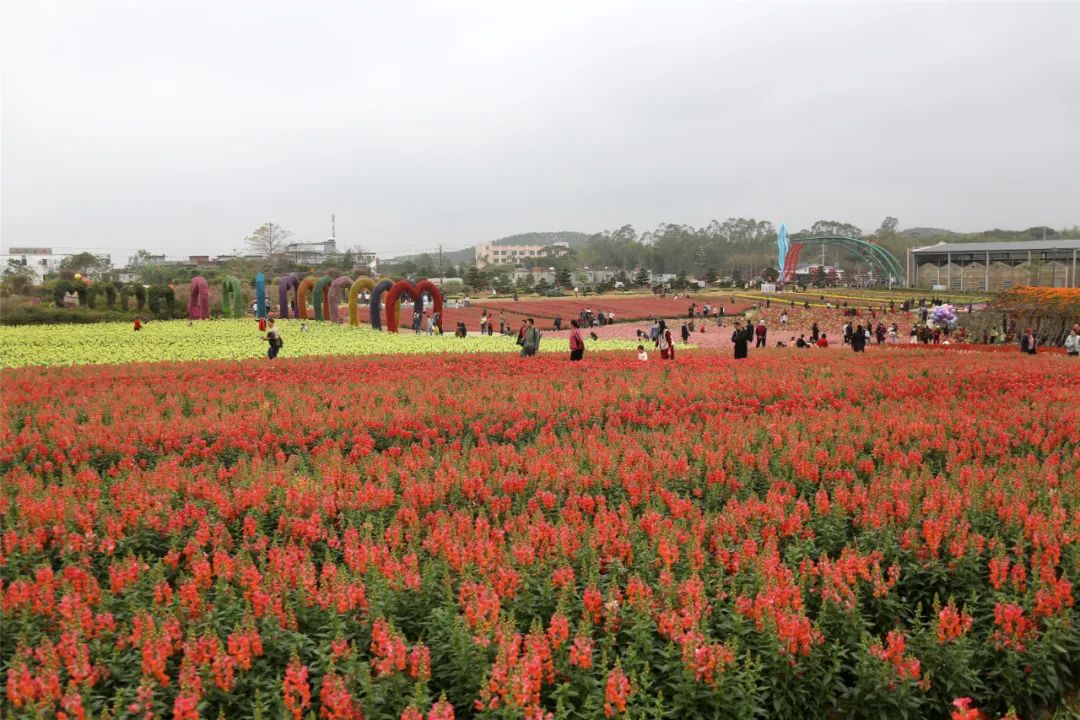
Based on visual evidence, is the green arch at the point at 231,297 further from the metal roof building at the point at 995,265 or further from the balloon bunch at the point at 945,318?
the metal roof building at the point at 995,265

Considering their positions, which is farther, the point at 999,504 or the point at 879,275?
the point at 879,275

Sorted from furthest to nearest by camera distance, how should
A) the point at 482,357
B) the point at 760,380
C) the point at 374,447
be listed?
1. the point at 482,357
2. the point at 760,380
3. the point at 374,447

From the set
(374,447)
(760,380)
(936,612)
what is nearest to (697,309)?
(760,380)

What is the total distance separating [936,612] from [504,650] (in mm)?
2954

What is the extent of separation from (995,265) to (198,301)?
85.1 metres

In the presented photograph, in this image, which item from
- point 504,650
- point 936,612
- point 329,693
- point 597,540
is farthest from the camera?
point 597,540

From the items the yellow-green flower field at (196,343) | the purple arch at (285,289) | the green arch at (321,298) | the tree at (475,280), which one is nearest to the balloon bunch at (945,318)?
the yellow-green flower field at (196,343)

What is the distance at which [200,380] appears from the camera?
1545 centimetres

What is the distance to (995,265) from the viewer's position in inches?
3494

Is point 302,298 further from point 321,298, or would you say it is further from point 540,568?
point 540,568

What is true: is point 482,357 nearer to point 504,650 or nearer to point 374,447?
point 374,447

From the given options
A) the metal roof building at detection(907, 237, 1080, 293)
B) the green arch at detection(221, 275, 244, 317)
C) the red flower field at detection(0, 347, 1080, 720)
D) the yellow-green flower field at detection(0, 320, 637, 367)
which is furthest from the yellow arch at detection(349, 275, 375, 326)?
the metal roof building at detection(907, 237, 1080, 293)

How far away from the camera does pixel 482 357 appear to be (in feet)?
67.2

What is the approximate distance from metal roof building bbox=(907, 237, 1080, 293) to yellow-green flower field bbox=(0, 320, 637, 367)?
69401 mm
